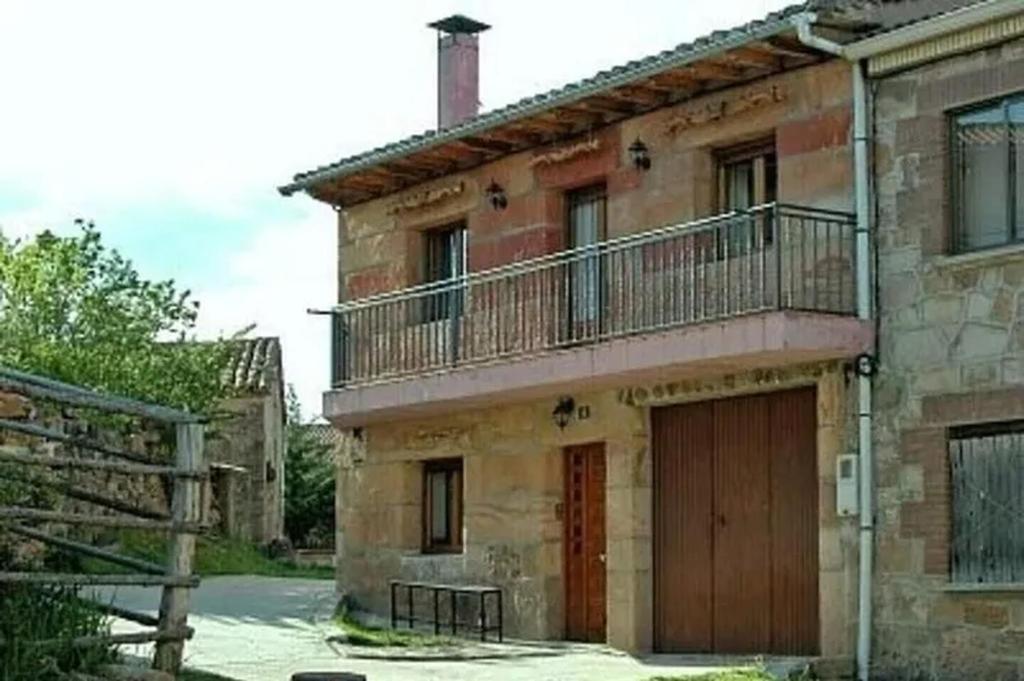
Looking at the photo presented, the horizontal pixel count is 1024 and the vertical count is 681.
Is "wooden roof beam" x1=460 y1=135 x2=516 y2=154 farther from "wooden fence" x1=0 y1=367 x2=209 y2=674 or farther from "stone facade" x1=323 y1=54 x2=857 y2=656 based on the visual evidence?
"wooden fence" x1=0 y1=367 x2=209 y2=674

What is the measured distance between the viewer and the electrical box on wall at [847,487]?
17672 mm

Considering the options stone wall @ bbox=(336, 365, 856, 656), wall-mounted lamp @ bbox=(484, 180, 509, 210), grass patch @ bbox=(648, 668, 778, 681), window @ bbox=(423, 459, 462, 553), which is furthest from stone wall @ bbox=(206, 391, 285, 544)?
grass patch @ bbox=(648, 668, 778, 681)

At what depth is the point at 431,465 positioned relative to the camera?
24.0 metres

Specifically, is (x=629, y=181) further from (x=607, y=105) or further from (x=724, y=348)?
(x=724, y=348)

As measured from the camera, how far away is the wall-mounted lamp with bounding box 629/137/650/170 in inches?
799

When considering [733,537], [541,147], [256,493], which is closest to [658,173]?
[541,147]

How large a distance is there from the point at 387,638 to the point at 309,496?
26055 mm

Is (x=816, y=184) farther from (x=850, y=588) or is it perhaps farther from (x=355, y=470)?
(x=355, y=470)

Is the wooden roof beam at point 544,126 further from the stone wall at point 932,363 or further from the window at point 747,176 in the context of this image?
the stone wall at point 932,363

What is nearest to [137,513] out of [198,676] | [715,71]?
[198,676]

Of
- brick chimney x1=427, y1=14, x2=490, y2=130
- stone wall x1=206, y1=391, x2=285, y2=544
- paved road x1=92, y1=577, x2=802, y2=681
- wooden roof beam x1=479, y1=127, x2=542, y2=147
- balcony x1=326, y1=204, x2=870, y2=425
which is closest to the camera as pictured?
paved road x1=92, y1=577, x2=802, y2=681

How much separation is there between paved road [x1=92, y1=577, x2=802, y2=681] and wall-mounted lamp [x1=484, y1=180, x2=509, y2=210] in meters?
5.06

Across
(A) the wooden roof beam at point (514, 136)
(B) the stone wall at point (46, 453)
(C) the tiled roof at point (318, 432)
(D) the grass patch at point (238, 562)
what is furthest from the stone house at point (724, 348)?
(C) the tiled roof at point (318, 432)

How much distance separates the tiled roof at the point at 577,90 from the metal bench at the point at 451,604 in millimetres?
5098
